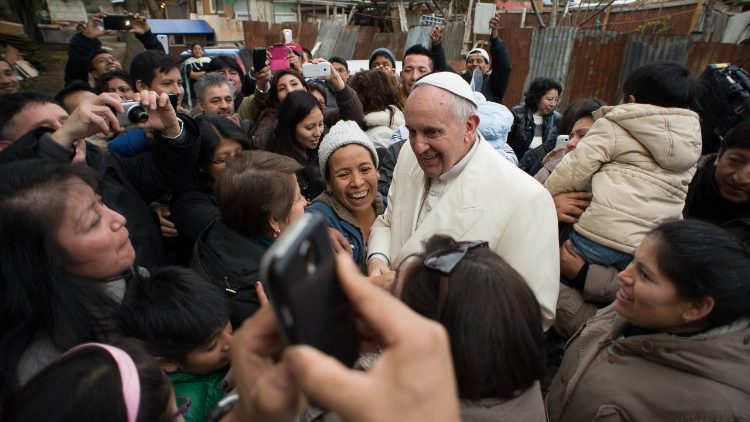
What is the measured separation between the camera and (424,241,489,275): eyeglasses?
119 cm

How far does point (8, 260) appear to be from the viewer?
131cm

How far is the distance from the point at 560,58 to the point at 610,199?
8071mm

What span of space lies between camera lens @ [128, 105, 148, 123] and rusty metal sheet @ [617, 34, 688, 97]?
27.5ft

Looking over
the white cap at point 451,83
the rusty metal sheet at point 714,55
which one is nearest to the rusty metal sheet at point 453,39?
the rusty metal sheet at point 714,55

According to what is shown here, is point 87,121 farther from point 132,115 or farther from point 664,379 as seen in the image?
point 664,379

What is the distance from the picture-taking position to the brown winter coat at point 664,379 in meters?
1.42

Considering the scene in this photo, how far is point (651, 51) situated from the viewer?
7668 millimetres

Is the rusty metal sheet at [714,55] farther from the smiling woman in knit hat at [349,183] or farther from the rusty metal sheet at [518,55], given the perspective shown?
the smiling woman in knit hat at [349,183]

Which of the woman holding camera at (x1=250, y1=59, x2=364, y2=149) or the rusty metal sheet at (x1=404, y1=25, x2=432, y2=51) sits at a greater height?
the rusty metal sheet at (x1=404, y1=25, x2=432, y2=51)

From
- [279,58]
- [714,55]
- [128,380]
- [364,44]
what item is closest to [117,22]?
[279,58]

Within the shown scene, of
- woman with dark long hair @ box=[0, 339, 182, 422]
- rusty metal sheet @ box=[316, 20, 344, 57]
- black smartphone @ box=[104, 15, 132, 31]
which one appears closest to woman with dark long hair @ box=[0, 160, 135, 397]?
woman with dark long hair @ box=[0, 339, 182, 422]

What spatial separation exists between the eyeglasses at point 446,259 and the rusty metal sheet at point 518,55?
918 centimetres

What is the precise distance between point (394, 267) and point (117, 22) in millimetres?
4951

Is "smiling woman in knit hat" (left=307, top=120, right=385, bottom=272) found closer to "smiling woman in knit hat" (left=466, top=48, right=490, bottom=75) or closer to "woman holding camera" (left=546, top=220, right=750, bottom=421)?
"woman holding camera" (left=546, top=220, right=750, bottom=421)
